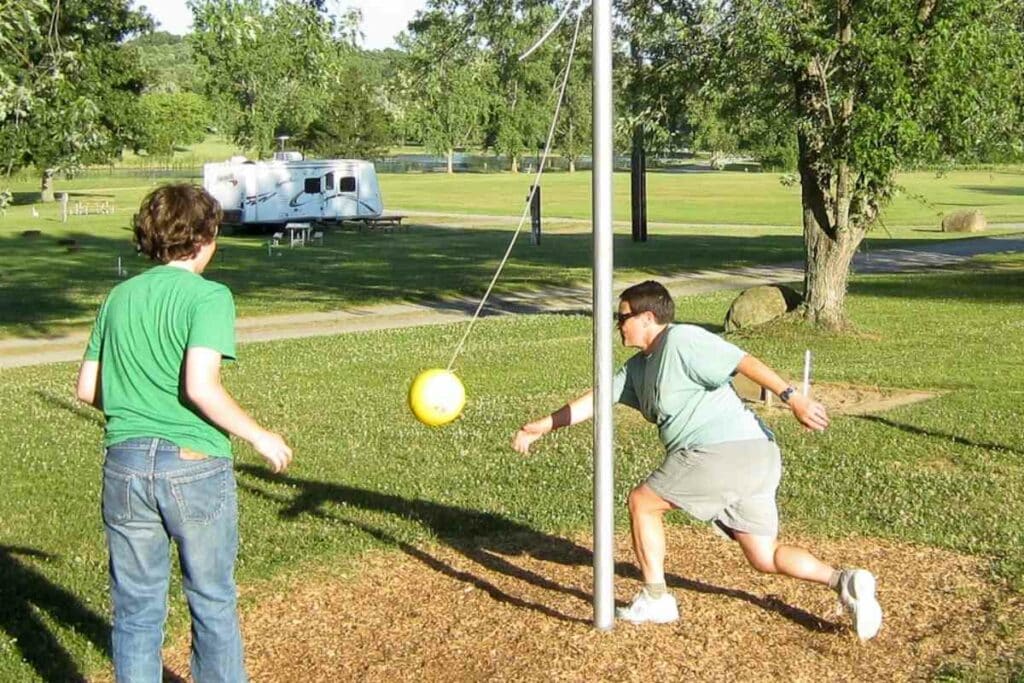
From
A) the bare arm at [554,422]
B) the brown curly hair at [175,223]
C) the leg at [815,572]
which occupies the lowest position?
the leg at [815,572]

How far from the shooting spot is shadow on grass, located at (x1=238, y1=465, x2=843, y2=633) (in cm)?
651

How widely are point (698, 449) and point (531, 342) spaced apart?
11815 millimetres

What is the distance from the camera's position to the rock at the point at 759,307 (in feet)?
58.4

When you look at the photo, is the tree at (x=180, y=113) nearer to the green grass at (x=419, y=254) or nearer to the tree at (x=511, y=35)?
the green grass at (x=419, y=254)

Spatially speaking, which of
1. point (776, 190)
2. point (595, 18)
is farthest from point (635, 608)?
point (776, 190)

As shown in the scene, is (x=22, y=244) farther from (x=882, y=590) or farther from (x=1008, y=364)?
(x=882, y=590)

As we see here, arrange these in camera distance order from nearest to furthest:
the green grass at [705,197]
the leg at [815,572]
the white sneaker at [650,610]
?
the leg at [815,572], the white sneaker at [650,610], the green grass at [705,197]

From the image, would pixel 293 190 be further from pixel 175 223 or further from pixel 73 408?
pixel 175 223

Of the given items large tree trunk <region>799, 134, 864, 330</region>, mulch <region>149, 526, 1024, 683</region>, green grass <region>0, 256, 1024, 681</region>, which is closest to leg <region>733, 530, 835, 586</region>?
mulch <region>149, 526, 1024, 683</region>

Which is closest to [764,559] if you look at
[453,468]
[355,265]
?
[453,468]

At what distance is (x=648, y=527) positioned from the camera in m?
5.85

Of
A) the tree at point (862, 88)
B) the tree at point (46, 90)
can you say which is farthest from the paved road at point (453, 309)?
the tree at point (862, 88)

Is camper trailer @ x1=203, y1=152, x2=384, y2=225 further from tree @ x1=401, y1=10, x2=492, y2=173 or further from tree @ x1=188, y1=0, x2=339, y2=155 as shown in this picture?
tree @ x1=188, y1=0, x2=339, y2=155

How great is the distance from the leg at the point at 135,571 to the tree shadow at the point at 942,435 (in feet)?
22.7
